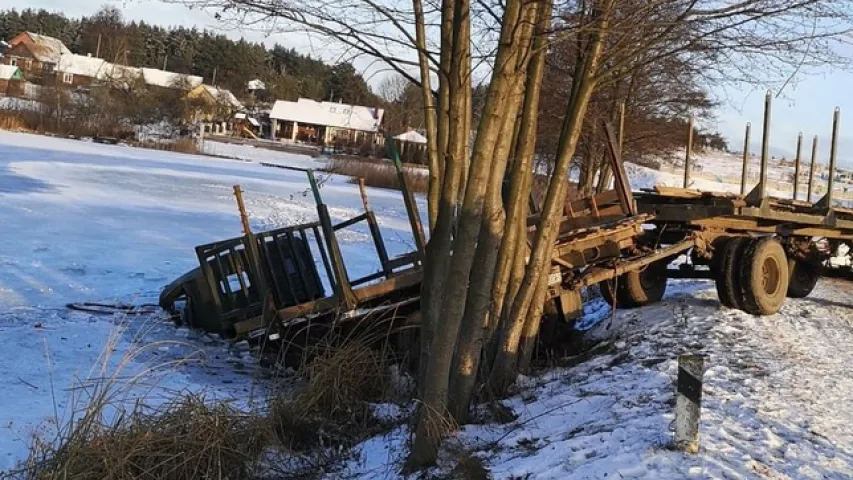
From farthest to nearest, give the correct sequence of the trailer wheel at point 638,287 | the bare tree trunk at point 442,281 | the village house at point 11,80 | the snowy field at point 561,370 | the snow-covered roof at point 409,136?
the village house at point 11,80, the trailer wheel at point 638,287, the snow-covered roof at point 409,136, the bare tree trunk at point 442,281, the snowy field at point 561,370

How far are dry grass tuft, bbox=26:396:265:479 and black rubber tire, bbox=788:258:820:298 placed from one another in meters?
8.31

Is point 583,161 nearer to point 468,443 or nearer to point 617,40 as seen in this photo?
point 617,40

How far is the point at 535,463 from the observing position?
514cm

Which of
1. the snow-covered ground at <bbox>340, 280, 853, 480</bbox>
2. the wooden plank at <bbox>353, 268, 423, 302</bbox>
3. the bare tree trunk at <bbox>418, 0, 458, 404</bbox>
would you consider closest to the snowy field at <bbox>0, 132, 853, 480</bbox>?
the snow-covered ground at <bbox>340, 280, 853, 480</bbox>

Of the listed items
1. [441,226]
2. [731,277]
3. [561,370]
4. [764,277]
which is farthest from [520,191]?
[764,277]

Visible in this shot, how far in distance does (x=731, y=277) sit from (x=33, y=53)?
108030 mm

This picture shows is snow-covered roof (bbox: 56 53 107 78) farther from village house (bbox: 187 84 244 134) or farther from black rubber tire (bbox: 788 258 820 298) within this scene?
black rubber tire (bbox: 788 258 820 298)

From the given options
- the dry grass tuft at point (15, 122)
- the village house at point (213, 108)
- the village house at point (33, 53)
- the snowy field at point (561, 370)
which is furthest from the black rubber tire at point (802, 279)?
the village house at point (33, 53)

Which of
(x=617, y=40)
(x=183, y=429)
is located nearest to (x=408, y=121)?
(x=617, y=40)

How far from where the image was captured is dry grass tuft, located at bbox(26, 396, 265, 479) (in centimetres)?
546

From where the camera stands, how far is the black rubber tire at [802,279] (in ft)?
39.1

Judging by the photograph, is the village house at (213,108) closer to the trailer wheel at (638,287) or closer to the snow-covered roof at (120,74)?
the snow-covered roof at (120,74)

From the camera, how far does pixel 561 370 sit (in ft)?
24.9

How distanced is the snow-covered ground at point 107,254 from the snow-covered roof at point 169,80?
4457 centimetres
